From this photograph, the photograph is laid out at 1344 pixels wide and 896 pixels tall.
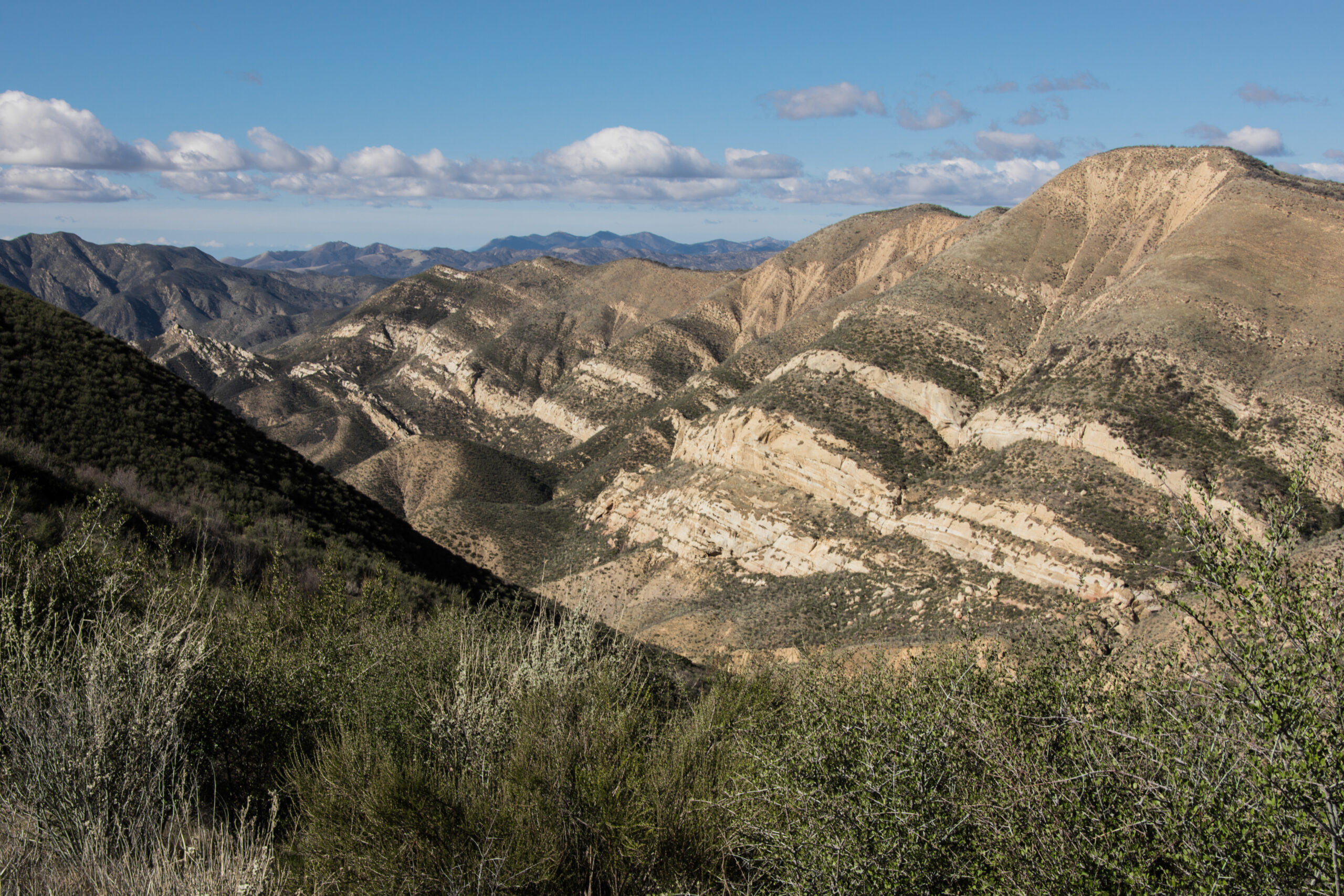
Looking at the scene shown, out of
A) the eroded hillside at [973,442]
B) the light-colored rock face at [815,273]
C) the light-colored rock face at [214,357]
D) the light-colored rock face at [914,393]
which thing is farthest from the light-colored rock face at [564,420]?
the light-colored rock face at [214,357]

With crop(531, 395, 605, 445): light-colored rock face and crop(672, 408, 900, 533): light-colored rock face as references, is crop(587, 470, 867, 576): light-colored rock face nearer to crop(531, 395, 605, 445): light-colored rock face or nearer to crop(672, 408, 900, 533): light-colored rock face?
crop(672, 408, 900, 533): light-colored rock face

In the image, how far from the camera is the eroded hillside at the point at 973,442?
30.1m

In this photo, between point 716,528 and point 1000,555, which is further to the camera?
point 716,528

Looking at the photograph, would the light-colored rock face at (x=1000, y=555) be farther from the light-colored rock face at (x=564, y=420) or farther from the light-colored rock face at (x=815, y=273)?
the light-colored rock face at (x=564, y=420)

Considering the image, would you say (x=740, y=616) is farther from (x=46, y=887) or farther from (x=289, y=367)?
(x=289, y=367)

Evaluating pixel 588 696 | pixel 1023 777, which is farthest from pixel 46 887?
pixel 1023 777

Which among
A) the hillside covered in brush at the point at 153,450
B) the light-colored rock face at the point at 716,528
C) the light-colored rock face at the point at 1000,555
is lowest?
the light-colored rock face at the point at 716,528

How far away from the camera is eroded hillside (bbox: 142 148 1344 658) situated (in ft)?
98.7

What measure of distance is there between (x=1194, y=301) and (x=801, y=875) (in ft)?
133

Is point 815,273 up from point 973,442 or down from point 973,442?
up

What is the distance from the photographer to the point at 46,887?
6.14 metres

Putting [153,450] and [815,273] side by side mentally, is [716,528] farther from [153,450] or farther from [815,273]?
[815,273]

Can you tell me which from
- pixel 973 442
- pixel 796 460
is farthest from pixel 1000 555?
pixel 796 460

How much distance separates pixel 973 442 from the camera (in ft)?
121
